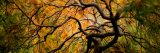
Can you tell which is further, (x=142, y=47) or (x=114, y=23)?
(x=142, y=47)

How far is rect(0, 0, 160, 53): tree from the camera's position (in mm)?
3828

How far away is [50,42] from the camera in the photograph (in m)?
4.64

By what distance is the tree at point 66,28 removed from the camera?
3828mm

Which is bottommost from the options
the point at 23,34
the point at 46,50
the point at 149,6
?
the point at 46,50

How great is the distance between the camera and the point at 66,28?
15.7 ft

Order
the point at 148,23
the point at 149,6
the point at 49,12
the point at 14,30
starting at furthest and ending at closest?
the point at 49,12
the point at 14,30
the point at 148,23
the point at 149,6

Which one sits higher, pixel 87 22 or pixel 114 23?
pixel 114 23

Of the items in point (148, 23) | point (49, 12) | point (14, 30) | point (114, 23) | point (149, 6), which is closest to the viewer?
point (149, 6)

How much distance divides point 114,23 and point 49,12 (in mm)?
1197

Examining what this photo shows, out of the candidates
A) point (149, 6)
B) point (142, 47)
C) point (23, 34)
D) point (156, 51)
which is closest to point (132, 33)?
point (142, 47)

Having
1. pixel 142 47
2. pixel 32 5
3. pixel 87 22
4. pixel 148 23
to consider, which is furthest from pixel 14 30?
pixel 148 23

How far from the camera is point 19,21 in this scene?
4.05 meters

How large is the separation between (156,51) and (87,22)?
4.12 feet

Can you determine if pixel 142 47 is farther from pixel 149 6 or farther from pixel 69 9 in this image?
pixel 149 6
